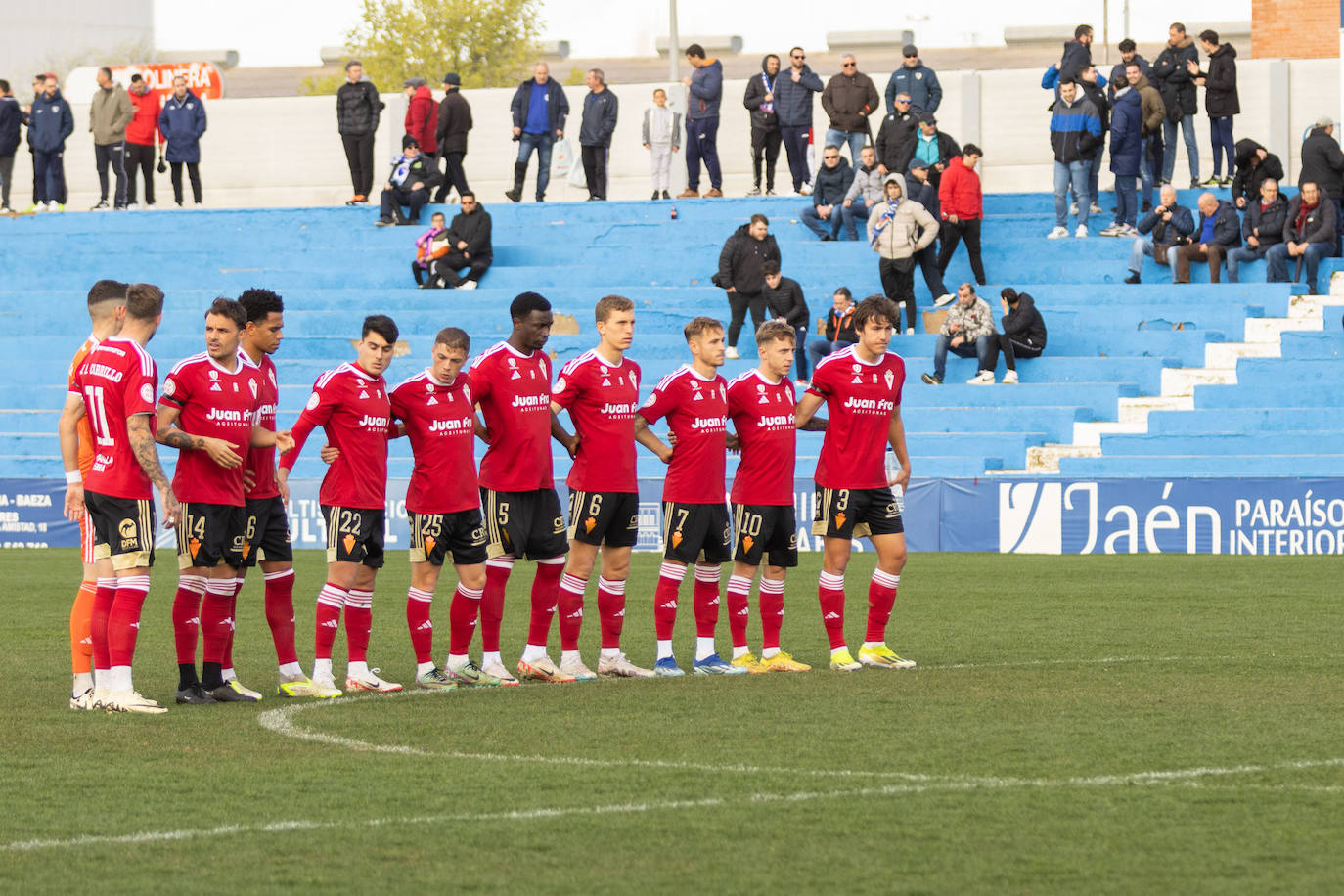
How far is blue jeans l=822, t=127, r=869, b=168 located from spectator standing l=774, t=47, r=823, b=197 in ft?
1.68

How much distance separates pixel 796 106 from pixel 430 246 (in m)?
6.08

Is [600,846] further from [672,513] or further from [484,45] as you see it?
[484,45]

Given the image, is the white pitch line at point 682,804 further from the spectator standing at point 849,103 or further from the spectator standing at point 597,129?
the spectator standing at point 597,129

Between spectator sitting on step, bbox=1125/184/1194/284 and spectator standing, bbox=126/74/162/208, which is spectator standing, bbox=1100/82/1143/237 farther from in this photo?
spectator standing, bbox=126/74/162/208

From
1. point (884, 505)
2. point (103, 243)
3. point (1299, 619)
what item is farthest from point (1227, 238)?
point (103, 243)

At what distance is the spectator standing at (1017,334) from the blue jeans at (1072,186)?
9.46ft

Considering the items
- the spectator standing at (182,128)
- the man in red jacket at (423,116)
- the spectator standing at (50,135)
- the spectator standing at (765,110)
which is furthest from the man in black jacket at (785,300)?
the spectator standing at (50,135)

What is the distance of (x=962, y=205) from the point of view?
26.2m

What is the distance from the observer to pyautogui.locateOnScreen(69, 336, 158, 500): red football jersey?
31.4 ft

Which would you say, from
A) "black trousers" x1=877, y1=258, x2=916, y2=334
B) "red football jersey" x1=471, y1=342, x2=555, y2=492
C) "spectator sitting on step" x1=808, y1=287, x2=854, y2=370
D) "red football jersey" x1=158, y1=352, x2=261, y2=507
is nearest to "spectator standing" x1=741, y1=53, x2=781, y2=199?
"black trousers" x1=877, y1=258, x2=916, y2=334

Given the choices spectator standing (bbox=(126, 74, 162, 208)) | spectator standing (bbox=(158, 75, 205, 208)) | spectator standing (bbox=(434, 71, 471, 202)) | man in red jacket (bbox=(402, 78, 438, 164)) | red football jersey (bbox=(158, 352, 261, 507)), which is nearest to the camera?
red football jersey (bbox=(158, 352, 261, 507))

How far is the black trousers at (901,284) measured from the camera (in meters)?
25.5

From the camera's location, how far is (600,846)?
6449 millimetres

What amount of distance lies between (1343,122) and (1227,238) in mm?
2515
